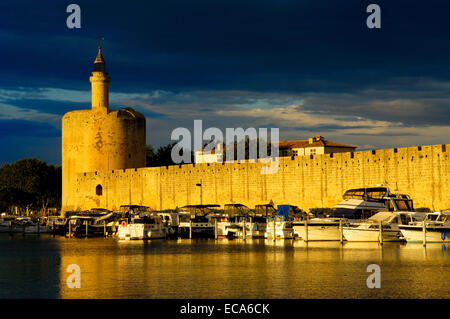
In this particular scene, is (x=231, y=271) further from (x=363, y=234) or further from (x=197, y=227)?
(x=197, y=227)

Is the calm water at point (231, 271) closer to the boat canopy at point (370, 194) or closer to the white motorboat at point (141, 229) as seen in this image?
the boat canopy at point (370, 194)

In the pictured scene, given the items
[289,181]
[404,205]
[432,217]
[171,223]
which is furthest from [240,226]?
[432,217]

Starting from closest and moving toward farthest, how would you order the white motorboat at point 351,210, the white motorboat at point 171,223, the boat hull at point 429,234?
the boat hull at point 429,234 → the white motorboat at point 351,210 → the white motorboat at point 171,223

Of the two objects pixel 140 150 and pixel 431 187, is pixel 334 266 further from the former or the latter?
pixel 140 150

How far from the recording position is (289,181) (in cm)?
5000

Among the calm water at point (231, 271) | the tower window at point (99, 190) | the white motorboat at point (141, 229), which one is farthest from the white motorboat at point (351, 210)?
the tower window at point (99, 190)

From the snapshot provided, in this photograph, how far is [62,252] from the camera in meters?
32.0

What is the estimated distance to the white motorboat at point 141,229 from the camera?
39.7m

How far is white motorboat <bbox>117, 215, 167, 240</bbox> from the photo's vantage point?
3966 centimetres

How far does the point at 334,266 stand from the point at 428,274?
3.19 m

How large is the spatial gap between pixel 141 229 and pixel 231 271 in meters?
17.3

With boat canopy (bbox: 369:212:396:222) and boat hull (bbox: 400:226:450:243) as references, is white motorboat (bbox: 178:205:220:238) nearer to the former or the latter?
boat canopy (bbox: 369:212:396:222)

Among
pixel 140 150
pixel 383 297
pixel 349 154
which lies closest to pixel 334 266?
pixel 383 297

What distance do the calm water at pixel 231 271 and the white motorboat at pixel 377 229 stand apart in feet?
A: 1.67
